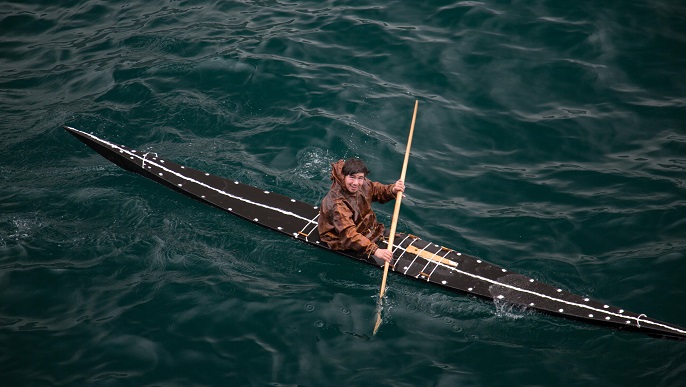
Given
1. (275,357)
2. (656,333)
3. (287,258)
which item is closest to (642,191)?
(656,333)

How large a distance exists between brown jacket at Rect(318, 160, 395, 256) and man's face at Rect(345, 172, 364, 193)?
113mm

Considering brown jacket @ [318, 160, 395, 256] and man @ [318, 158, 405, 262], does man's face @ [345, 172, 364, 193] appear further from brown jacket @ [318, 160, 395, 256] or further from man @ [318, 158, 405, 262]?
brown jacket @ [318, 160, 395, 256]


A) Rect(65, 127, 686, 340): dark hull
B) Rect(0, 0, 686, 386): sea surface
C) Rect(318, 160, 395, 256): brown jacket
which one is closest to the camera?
Rect(0, 0, 686, 386): sea surface

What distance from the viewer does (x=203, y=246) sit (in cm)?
946

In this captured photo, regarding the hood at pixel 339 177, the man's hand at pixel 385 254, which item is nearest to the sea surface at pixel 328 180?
the man's hand at pixel 385 254

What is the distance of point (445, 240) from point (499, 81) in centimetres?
430

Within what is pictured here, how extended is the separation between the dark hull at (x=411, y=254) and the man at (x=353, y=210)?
291 mm

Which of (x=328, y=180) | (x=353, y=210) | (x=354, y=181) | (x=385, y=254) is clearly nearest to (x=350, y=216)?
(x=353, y=210)

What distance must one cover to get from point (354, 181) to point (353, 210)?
1.68ft

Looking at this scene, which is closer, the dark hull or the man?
the dark hull

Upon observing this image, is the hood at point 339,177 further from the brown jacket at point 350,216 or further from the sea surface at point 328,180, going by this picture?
the sea surface at point 328,180

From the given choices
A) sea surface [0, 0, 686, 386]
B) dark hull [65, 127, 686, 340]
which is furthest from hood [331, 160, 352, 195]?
sea surface [0, 0, 686, 386]

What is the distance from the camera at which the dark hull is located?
26.1 ft

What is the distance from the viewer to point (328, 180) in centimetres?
1073
